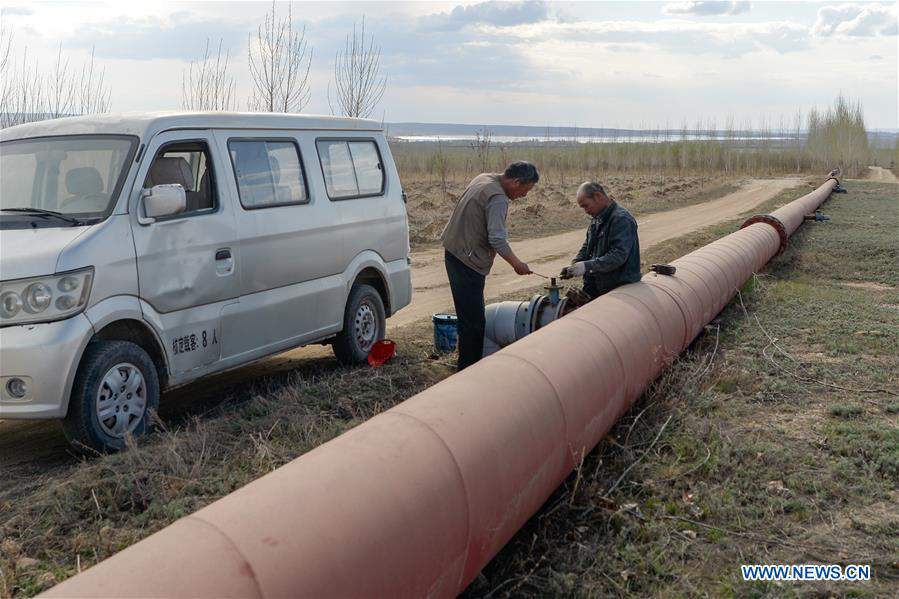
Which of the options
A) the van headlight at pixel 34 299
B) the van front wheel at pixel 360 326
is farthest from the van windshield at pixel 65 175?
the van front wheel at pixel 360 326

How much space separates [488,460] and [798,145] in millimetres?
54264

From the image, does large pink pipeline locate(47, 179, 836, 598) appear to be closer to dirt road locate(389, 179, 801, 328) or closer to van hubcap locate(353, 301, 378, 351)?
van hubcap locate(353, 301, 378, 351)

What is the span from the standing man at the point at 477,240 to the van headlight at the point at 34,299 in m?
2.86

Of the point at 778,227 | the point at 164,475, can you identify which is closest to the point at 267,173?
the point at 164,475

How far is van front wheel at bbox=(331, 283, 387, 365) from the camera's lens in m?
7.27

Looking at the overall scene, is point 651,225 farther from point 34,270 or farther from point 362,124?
point 34,270

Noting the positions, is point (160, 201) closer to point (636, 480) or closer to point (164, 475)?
point (164, 475)

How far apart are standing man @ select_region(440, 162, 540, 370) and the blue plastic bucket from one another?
0.82 m

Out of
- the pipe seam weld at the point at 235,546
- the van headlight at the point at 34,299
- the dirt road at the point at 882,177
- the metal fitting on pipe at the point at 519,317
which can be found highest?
the van headlight at the point at 34,299

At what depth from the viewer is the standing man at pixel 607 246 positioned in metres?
6.76

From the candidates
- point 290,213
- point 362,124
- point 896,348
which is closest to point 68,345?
point 290,213

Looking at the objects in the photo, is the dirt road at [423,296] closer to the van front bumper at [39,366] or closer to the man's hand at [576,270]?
the van front bumper at [39,366]

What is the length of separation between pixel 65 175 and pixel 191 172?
828 millimetres

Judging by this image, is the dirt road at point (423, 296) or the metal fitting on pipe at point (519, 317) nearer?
the dirt road at point (423, 296)
